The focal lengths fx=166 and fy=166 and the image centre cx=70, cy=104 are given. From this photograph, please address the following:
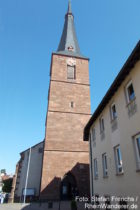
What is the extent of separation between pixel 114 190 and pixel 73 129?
14.7 meters

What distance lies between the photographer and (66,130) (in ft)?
74.4

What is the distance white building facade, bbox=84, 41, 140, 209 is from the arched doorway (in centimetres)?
927

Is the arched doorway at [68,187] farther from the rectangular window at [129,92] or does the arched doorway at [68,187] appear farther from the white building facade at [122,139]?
the rectangular window at [129,92]

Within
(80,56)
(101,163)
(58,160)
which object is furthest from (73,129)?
(80,56)

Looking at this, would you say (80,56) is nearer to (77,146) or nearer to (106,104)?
(77,146)

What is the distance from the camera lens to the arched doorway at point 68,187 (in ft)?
64.3

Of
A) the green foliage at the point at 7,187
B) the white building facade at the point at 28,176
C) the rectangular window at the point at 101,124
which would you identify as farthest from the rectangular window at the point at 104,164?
the green foliage at the point at 7,187

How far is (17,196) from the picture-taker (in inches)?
938

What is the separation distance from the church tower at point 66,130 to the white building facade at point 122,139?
363 inches

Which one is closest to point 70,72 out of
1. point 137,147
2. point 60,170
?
point 60,170

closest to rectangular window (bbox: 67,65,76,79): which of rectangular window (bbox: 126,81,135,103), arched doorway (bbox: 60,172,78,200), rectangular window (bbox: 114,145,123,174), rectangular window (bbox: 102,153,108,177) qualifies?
arched doorway (bbox: 60,172,78,200)

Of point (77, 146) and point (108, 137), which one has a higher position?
point (77, 146)

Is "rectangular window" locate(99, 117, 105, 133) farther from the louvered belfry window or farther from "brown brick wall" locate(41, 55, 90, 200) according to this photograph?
the louvered belfry window

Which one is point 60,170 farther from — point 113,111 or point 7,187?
point 7,187
